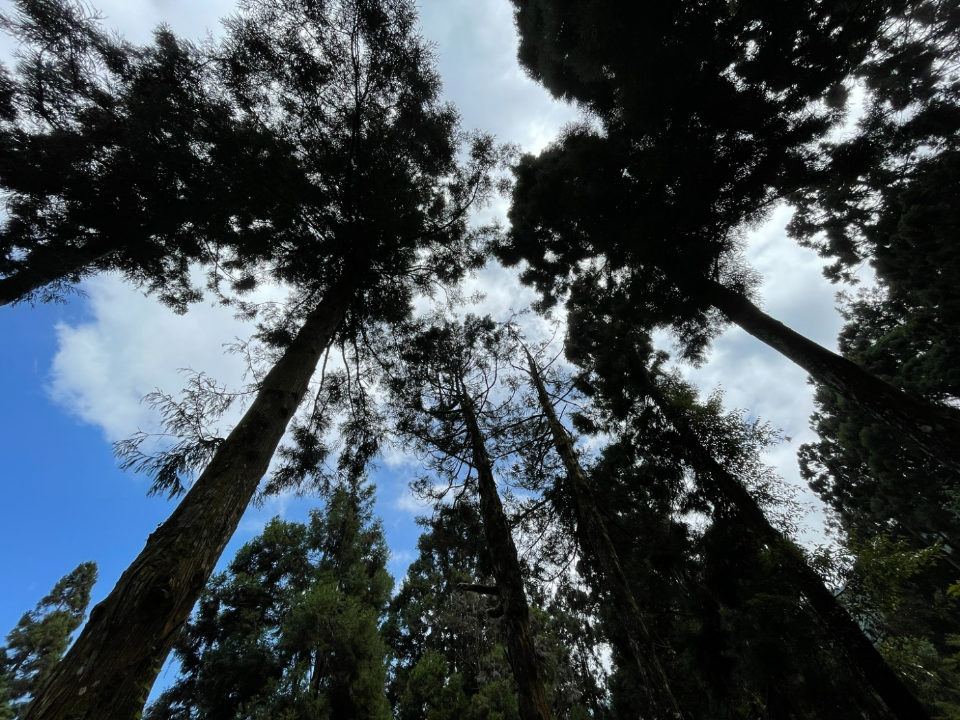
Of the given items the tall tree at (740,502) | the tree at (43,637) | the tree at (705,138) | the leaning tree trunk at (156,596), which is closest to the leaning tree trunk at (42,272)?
the leaning tree trunk at (156,596)

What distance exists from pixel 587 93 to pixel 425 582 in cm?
1937

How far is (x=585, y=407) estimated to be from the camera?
9.52 m

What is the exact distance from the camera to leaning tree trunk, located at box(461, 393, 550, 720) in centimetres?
415

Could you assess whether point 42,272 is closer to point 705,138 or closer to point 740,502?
point 705,138

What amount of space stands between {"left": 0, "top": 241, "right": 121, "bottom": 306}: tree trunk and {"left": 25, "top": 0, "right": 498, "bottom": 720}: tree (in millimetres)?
2759

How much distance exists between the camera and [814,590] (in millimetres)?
5184

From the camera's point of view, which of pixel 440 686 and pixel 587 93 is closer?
pixel 587 93

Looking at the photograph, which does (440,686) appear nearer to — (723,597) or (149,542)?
(723,597)

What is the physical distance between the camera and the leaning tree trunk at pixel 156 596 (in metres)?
1.72

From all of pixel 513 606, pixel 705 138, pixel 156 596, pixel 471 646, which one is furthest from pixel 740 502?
pixel 471 646

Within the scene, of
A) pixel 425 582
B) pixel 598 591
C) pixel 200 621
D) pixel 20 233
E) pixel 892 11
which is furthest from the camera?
pixel 425 582

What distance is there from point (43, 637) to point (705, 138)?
1167 inches

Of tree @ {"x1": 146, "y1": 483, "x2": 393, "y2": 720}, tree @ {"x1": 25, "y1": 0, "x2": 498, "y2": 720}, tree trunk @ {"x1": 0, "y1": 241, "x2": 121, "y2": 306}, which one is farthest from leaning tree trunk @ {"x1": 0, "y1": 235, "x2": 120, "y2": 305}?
tree @ {"x1": 146, "y1": 483, "x2": 393, "y2": 720}

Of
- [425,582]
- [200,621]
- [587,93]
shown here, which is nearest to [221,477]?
[587,93]
